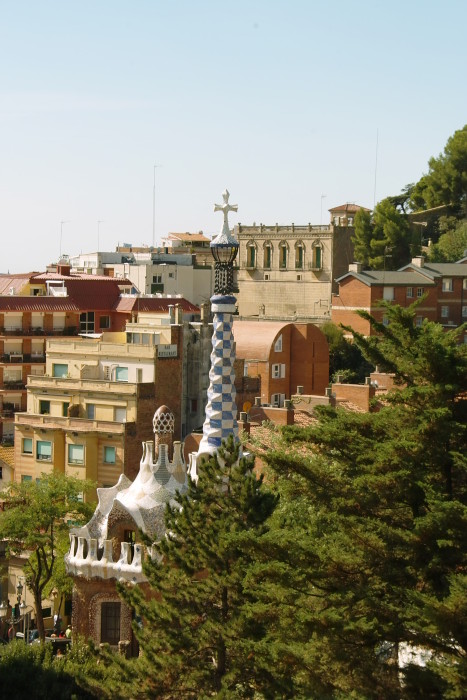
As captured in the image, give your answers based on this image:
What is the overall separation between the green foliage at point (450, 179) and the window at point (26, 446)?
5990 centimetres

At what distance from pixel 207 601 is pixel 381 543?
16.6 feet

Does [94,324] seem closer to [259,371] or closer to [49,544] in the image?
[259,371]

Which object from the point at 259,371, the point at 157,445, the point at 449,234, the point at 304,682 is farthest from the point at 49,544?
the point at 449,234

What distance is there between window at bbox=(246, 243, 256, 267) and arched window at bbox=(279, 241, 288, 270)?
2355 mm

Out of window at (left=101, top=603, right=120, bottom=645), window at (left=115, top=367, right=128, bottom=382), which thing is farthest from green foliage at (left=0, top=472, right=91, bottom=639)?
window at (left=115, top=367, right=128, bottom=382)

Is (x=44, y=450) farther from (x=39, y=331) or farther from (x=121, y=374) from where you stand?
(x=39, y=331)

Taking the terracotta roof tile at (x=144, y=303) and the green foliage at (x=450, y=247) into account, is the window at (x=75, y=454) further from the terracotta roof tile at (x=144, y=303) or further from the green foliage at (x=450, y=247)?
the green foliage at (x=450, y=247)

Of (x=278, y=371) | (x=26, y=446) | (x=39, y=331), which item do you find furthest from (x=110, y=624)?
(x=278, y=371)

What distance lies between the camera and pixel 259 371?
62.2m

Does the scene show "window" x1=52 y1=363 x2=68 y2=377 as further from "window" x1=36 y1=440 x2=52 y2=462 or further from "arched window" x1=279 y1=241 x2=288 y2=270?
"arched window" x1=279 y1=241 x2=288 y2=270

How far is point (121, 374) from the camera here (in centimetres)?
5134

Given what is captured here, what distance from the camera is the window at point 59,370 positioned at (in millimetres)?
53250

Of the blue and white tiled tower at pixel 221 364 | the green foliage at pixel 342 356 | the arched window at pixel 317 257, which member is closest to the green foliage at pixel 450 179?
the arched window at pixel 317 257

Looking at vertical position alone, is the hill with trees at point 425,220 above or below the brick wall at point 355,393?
above
